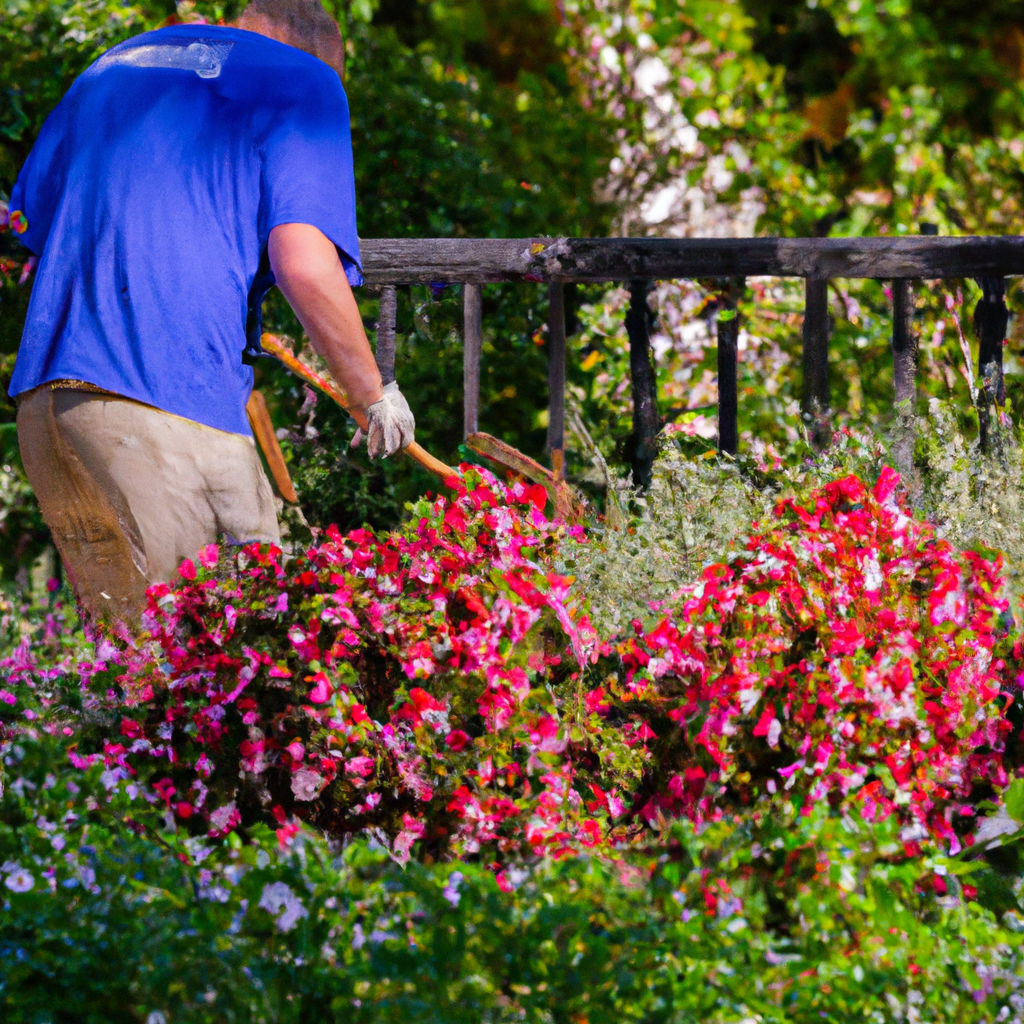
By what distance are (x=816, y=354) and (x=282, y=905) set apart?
1.93 meters

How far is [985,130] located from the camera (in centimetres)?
577

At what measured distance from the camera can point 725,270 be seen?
111 inches

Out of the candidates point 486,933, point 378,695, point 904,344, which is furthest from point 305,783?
point 904,344

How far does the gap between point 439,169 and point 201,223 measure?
6.36 feet

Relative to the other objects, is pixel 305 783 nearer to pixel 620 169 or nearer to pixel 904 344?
pixel 904 344

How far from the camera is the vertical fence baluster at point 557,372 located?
113 inches

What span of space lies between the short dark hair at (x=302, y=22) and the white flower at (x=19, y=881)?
5.52 feet

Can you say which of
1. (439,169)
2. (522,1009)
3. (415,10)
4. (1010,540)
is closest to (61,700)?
(522,1009)

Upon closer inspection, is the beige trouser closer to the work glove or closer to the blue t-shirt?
the blue t-shirt

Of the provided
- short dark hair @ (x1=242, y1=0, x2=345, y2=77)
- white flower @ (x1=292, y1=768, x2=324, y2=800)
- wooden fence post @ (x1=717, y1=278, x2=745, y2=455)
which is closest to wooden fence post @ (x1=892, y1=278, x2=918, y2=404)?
wooden fence post @ (x1=717, y1=278, x2=745, y2=455)

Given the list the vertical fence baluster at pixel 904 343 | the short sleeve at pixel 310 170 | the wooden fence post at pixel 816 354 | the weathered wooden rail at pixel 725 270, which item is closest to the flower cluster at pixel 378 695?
the short sleeve at pixel 310 170

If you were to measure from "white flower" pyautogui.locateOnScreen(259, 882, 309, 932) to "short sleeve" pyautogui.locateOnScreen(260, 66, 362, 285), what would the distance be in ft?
4.03

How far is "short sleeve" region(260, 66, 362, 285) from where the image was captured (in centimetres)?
216

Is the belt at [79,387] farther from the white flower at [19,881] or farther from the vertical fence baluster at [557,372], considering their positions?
the vertical fence baluster at [557,372]
